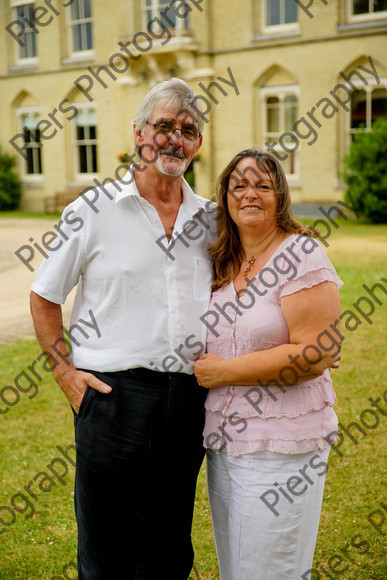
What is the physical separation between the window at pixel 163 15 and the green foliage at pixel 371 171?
6.75m

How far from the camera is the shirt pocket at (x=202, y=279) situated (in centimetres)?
242

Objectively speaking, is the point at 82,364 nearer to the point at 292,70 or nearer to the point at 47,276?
the point at 47,276

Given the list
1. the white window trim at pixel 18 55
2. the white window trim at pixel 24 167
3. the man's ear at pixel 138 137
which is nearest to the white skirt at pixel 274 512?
the man's ear at pixel 138 137

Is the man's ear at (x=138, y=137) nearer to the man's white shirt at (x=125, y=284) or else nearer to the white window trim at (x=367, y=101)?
the man's white shirt at (x=125, y=284)

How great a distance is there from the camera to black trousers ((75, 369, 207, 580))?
2.33 metres

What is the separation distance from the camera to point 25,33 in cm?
2269

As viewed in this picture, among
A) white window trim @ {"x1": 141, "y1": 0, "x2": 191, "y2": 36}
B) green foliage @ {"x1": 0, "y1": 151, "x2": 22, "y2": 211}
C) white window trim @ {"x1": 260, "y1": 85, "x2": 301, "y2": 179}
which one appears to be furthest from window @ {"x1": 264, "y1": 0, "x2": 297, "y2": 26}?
green foliage @ {"x1": 0, "y1": 151, "x2": 22, "y2": 211}

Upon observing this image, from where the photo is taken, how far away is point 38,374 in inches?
235

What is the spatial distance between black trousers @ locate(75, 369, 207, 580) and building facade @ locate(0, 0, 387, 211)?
12.0 m

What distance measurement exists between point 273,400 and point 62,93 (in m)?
21.4

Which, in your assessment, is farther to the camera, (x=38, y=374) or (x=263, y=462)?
(x=38, y=374)

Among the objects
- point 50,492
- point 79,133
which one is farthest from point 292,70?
point 50,492

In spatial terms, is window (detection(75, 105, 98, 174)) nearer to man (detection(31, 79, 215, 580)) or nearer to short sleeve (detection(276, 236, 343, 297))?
man (detection(31, 79, 215, 580))

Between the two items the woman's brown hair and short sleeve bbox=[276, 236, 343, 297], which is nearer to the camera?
short sleeve bbox=[276, 236, 343, 297]
